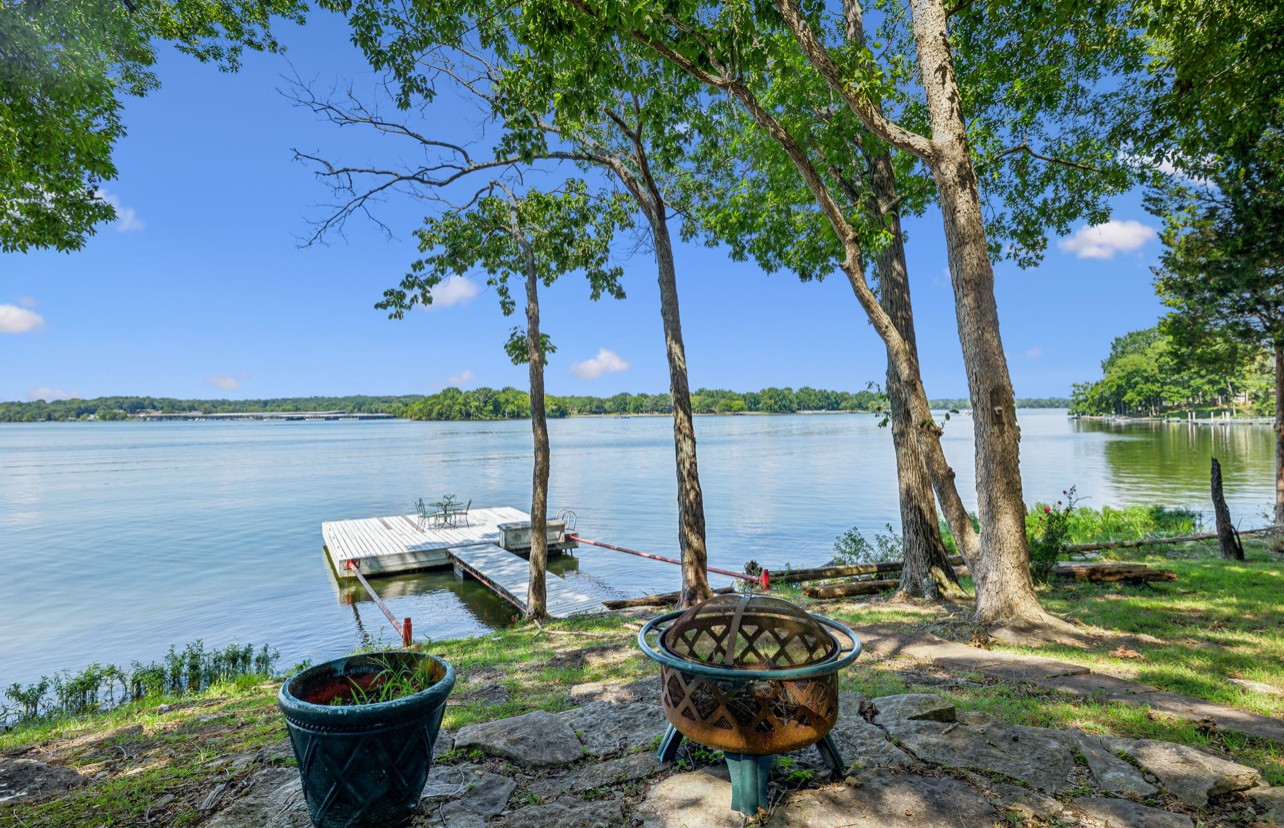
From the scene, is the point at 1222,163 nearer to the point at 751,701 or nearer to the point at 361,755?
the point at 751,701

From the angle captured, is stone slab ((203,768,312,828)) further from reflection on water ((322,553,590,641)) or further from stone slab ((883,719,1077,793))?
reflection on water ((322,553,590,641))

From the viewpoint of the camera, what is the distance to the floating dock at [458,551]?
1260cm

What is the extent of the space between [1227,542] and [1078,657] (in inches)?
282

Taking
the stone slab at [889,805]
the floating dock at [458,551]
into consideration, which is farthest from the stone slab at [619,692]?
the floating dock at [458,551]

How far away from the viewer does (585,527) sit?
21.0 metres

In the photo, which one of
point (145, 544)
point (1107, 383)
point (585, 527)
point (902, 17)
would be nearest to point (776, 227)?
point (902, 17)

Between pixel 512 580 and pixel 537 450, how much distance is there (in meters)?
5.19

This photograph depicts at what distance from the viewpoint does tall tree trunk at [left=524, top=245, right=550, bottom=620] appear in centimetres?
930

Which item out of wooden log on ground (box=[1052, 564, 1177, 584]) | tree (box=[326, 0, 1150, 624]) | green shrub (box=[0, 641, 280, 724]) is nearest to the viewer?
tree (box=[326, 0, 1150, 624])

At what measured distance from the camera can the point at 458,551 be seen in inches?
633

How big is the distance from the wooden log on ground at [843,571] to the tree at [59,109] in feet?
32.4

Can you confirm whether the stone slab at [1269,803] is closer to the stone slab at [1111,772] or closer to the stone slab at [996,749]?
the stone slab at [1111,772]

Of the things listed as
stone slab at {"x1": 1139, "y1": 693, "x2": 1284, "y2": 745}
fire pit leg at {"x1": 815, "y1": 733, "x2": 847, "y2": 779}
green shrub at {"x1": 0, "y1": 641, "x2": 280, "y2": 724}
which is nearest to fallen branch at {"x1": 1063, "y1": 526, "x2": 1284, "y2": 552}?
stone slab at {"x1": 1139, "y1": 693, "x2": 1284, "y2": 745}

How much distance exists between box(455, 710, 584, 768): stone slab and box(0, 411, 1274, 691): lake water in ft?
25.2
